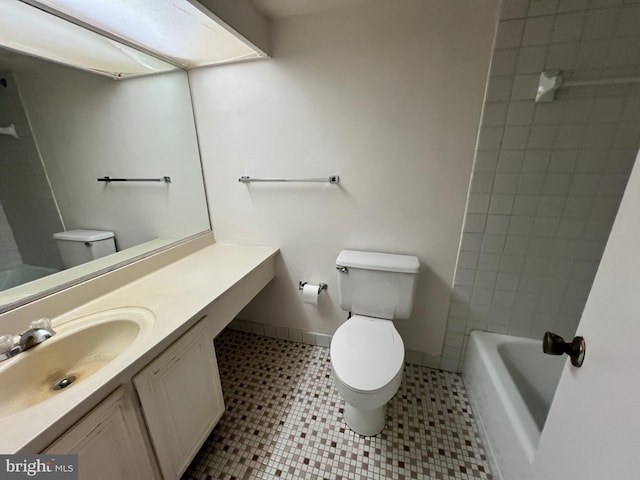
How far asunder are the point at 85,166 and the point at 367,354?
5.62 ft

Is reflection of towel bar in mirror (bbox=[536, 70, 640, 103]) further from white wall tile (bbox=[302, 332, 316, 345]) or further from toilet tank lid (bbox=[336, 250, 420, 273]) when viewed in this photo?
white wall tile (bbox=[302, 332, 316, 345])

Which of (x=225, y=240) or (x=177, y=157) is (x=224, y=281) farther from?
(x=177, y=157)

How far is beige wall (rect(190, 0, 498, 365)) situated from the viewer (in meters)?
1.21

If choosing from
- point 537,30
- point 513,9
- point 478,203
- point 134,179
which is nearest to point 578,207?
point 478,203

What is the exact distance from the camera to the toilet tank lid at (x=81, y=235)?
1221 millimetres

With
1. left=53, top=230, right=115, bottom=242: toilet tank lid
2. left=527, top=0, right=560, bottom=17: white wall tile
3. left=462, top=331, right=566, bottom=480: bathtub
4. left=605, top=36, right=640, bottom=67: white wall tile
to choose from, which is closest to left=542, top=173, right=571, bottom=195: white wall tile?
left=605, top=36, right=640, bottom=67: white wall tile

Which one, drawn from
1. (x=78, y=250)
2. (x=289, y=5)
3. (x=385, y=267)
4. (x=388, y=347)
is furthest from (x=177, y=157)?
(x=388, y=347)

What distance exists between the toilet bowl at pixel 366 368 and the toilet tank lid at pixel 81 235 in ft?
4.30

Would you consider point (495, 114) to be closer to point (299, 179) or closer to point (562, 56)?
point (562, 56)

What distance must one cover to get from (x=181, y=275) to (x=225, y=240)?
51cm

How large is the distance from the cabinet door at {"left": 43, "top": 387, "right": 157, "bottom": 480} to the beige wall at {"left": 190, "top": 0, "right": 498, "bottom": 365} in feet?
3.61

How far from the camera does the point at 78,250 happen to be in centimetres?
124

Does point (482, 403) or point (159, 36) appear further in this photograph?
point (482, 403)

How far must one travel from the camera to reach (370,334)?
52.7 inches
